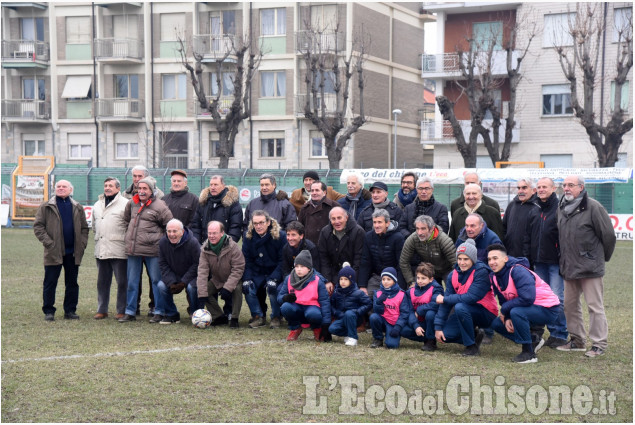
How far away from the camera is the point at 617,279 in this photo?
16641 mm

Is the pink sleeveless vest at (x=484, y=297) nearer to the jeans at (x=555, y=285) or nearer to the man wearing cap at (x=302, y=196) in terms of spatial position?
the jeans at (x=555, y=285)

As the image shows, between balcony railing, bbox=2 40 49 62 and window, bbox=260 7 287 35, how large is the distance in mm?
13143

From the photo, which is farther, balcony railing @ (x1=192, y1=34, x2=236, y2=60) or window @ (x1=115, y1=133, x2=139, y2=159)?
window @ (x1=115, y1=133, x2=139, y2=159)

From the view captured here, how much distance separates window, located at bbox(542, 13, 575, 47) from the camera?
3543 centimetres

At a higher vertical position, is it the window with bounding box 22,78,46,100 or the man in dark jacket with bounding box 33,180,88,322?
the window with bounding box 22,78,46,100

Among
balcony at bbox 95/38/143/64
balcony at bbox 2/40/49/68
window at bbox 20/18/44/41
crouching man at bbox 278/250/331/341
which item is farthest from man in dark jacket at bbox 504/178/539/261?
window at bbox 20/18/44/41

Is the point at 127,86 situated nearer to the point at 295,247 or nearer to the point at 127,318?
the point at 127,318

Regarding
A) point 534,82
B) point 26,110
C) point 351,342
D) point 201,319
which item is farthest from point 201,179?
point 351,342

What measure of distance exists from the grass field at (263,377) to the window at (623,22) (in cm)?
2568

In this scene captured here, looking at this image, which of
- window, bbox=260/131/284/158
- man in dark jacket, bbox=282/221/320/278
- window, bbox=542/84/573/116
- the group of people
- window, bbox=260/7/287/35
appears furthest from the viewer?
window, bbox=260/131/284/158

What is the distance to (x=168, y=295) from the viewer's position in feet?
35.3

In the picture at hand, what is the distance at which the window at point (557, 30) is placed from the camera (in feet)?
116

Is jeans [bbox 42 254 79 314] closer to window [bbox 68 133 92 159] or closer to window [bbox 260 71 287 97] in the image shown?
window [bbox 260 71 287 97]

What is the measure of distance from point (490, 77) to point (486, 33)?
4.56 metres
